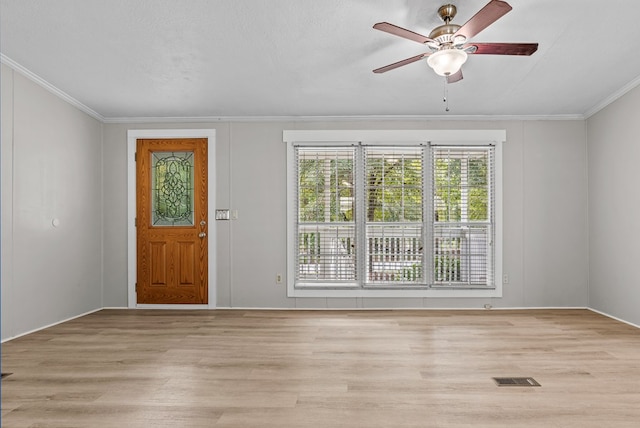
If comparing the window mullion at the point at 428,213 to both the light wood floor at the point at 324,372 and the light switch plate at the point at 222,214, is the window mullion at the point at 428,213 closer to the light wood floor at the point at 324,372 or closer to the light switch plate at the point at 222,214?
the light wood floor at the point at 324,372

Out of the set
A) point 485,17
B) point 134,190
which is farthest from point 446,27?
point 134,190

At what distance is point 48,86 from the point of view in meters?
4.42

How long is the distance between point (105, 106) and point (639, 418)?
5.59m

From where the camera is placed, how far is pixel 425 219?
5461 millimetres

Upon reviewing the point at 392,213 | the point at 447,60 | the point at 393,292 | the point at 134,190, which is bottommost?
the point at 393,292

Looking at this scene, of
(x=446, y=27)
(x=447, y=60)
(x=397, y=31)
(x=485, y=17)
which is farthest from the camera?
(x=447, y=60)

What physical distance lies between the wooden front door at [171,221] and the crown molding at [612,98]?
4722mm

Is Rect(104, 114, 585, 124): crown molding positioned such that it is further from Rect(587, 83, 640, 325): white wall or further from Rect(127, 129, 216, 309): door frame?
Rect(587, 83, 640, 325): white wall

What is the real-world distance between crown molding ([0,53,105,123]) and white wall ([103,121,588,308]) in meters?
0.36

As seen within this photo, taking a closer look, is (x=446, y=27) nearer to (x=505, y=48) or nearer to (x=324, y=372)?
(x=505, y=48)

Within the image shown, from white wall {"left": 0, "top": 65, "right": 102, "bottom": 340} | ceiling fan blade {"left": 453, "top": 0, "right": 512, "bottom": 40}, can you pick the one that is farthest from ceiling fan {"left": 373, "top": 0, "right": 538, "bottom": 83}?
white wall {"left": 0, "top": 65, "right": 102, "bottom": 340}

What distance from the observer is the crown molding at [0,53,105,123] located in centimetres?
383

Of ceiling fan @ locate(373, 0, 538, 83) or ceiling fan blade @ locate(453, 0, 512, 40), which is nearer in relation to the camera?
ceiling fan blade @ locate(453, 0, 512, 40)

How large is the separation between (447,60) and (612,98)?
9.53 ft
